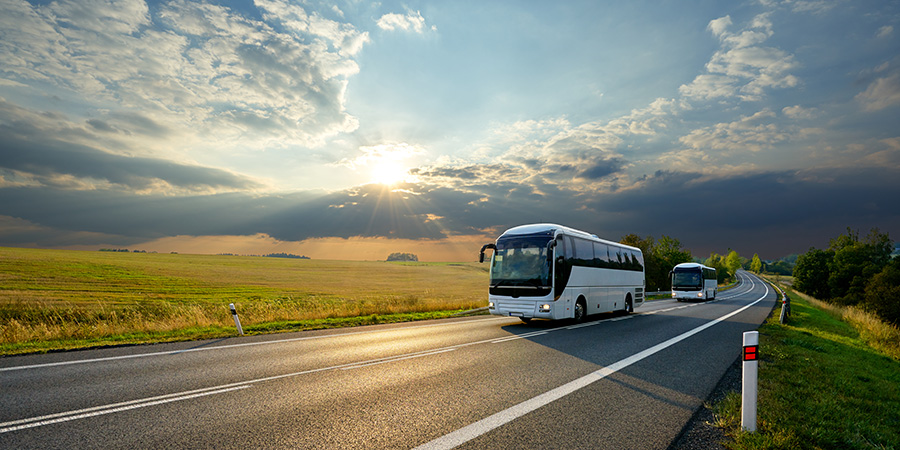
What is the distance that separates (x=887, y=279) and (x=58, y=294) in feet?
285

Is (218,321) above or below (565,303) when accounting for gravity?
below

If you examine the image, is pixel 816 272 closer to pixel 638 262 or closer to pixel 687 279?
pixel 687 279

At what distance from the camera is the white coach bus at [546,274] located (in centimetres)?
1397

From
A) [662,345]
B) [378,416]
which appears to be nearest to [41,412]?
[378,416]

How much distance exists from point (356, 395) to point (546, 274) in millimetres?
9398

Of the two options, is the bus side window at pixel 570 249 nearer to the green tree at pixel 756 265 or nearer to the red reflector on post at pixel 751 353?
the red reflector on post at pixel 751 353

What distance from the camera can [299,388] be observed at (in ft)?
20.1

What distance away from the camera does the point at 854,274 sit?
235ft

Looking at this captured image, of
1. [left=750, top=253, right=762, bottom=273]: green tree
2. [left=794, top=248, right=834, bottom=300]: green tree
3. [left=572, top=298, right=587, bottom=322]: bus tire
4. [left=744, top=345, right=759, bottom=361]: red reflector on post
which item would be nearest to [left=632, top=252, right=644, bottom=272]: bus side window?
[left=572, top=298, right=587, bottom=322]: bus tire

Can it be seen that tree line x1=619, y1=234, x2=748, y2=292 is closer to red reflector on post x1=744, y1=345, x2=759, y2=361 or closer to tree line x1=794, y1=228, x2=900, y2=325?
tree line x1=794, y1=228, x2=900, y2=325

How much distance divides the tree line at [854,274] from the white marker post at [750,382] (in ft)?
206

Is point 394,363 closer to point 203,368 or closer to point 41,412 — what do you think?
point 203,368

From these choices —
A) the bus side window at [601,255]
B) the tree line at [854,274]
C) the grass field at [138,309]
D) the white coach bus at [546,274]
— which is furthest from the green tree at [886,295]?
the grass field at [138,309]

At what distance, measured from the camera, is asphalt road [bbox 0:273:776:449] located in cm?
431
